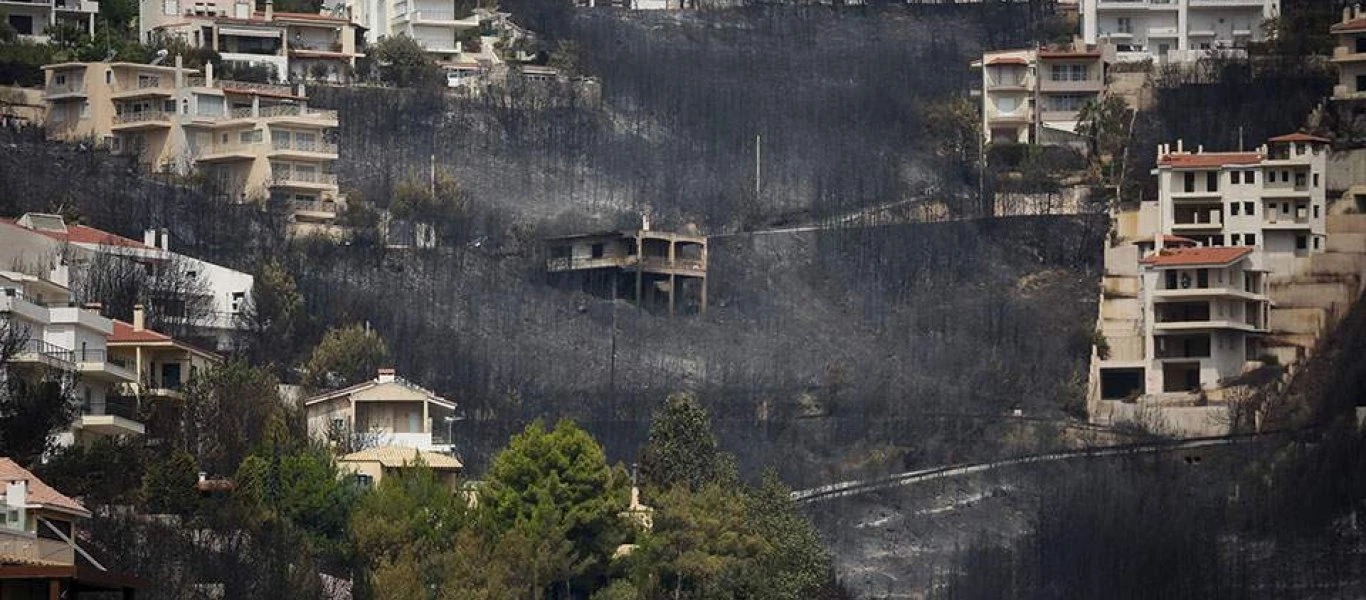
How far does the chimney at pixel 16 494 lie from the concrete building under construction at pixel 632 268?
8095 cm

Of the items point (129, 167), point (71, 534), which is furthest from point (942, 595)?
point (71, 534)

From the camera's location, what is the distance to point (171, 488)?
4528 inches

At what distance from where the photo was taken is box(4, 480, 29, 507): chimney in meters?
85.4

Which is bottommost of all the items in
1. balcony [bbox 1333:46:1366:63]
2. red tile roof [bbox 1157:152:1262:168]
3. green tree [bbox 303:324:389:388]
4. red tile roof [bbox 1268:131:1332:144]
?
green tree [bbox 303:324:389:388]

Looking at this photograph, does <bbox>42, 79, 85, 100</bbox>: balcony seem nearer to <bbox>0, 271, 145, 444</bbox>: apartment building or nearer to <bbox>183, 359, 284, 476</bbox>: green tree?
<bbox>183, 359, 284, 476</bbox>: green tree

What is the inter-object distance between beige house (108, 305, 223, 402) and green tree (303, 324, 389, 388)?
35.2 feet

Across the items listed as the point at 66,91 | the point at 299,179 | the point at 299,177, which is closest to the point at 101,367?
the point at 299,179

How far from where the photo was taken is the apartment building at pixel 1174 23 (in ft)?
611

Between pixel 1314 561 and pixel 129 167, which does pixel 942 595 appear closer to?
pixel 1314 561

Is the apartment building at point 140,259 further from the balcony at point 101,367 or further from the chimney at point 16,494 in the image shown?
the chimney at point 16,494

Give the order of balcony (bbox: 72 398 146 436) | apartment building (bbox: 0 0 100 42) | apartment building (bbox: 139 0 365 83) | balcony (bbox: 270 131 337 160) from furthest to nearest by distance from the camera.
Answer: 1. apartment building (bbox: 139 0 365 83)
2. apartment building (bbox: 0 0 100 42)
3. balcony (bbox: 270 131 337 160)
4. balcony (bbox: 72 398 146 436)

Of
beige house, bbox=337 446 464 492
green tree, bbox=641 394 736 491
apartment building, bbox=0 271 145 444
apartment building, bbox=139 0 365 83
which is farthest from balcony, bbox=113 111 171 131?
green tree, bbox=641 394 736 491

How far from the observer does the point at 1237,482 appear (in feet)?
490

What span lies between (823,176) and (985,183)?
609 cm
